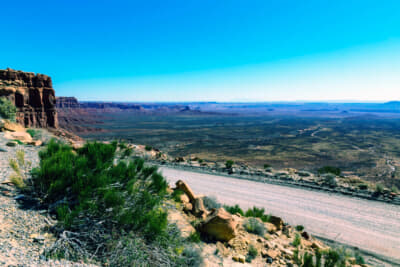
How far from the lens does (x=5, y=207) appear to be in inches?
192

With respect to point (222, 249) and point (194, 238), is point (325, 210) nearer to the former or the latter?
point (222, 249)

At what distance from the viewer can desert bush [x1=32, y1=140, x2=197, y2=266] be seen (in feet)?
15.0

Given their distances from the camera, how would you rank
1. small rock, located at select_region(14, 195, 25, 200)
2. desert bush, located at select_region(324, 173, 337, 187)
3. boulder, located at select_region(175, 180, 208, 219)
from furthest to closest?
desert bush, located at select_region(324, 173, 337, 187) → boulder, located at select_region(175, 180, 208, 219) → small rock, located at select_region(14, 195, 25, 200)

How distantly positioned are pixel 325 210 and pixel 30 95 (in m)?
43.8

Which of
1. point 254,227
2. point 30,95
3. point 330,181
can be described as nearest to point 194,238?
point 254,227

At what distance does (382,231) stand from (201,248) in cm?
881

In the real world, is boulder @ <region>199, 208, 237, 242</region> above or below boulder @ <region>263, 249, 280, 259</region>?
above

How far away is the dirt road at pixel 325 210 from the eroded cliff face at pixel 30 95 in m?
30.7

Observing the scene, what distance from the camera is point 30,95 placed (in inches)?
1452

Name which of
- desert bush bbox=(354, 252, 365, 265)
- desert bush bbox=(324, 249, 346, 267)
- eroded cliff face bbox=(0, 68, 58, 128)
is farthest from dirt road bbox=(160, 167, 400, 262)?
eroded cliff face bbox=(0, 68, 58, 128)

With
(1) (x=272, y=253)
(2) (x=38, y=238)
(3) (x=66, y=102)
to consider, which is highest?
(3) (x=66, y=102)

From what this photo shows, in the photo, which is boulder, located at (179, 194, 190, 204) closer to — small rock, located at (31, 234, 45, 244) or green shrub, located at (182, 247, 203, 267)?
green shrub, located at (182, 247, 203, 267)

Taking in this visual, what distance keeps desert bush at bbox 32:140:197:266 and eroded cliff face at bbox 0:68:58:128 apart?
3291 cm

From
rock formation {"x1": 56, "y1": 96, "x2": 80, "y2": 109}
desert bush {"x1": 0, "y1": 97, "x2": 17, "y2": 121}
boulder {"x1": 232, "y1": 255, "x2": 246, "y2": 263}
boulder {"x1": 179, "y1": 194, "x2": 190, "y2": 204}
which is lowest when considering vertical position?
boulder {"x1": 232, "y1": 255, "x2": 246, "y2": 263}
